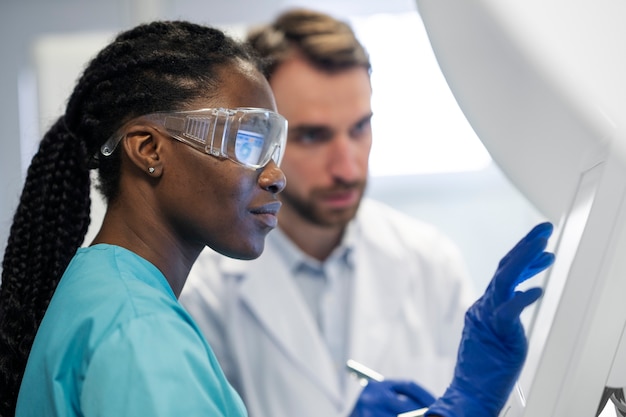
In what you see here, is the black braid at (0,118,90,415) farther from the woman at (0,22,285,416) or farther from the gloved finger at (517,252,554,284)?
the gloved finger at (517,252,554,284)

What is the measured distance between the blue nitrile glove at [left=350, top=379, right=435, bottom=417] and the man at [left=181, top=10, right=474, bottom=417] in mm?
680

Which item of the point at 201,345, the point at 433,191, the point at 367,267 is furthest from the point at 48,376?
the point at 433,191

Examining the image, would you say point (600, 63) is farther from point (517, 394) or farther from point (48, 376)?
point (48, 376)

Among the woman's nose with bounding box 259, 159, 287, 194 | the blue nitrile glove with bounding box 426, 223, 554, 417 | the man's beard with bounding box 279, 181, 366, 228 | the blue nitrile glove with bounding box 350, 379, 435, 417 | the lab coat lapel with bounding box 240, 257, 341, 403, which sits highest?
the woman's nose with bounding box 259, 159, 287, 194

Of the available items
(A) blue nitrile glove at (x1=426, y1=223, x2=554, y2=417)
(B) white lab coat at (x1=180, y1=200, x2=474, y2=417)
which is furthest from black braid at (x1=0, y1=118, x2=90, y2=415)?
(B) white lab coat at (x1=180, y1=200, x2=474, y2=417)

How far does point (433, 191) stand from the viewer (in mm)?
3271

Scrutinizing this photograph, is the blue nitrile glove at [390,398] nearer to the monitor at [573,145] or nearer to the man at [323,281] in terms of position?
the monitor at [573,145]

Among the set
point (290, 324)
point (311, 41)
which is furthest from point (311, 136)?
point (290, 324)

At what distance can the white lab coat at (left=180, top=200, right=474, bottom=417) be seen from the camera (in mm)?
2176

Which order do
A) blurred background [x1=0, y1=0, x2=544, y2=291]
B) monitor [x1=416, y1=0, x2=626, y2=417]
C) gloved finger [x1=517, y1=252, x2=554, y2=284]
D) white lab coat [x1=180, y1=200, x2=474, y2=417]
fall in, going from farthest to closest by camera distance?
blurred background [x1=0, y1=0, x2=544, y2=291]
white lab coat [x1=180, y1=200, x2=474, y2=417]
gloved finger [x1=517, y1=252, x2=554, y2=284]
monitor [x1=416, y1=0, x2=626, y2=417]

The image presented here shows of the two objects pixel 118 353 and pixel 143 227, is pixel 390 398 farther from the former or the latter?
pixel 118 353

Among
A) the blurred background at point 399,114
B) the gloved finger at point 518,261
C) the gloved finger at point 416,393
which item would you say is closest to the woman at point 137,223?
the gloved finger at point 518,261

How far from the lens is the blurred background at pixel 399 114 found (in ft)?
10.3

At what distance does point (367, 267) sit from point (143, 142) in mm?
1447
